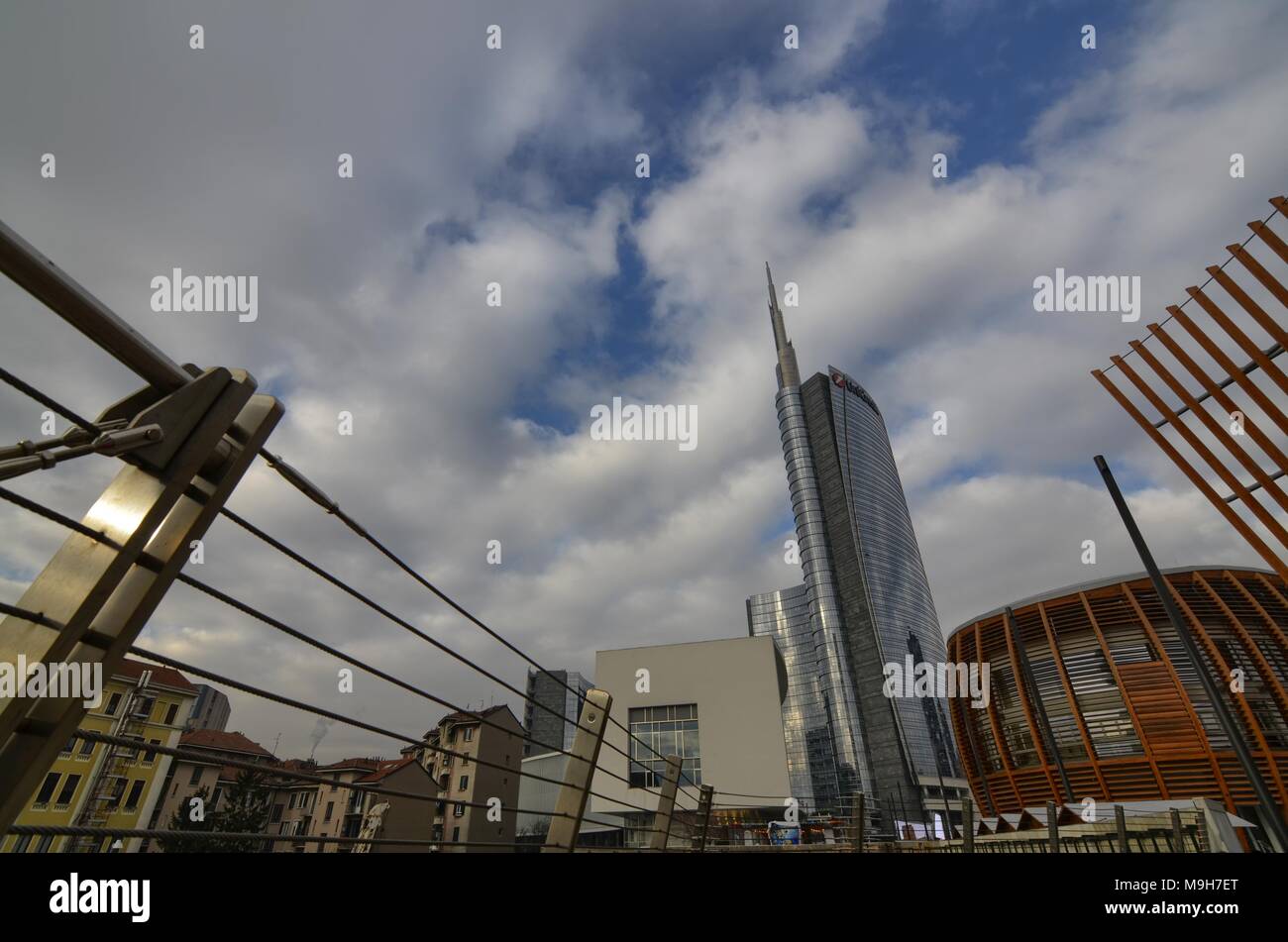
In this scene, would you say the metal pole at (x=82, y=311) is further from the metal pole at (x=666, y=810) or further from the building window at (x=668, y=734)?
the building window at (x=668, y=734)

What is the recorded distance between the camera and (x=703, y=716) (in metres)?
32.8

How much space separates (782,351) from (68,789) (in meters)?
114

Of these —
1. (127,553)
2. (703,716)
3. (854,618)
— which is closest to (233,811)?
(703,716)

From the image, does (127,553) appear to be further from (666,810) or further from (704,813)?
(704,813)

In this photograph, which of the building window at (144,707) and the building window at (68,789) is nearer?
the building window at (68,789)

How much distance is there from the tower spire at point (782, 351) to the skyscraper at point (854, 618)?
2.63m

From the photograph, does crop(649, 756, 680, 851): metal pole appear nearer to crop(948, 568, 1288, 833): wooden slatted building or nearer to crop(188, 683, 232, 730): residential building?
crop(948, 568, 1288, 833): wooden slatted building

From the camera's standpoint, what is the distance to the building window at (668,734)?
3172 centimetres

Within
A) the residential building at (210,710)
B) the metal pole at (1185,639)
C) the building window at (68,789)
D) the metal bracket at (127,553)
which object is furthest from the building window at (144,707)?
the residential building at (210,710)

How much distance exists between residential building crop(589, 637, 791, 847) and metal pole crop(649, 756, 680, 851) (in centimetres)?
2819

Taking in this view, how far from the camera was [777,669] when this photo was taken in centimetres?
3478
